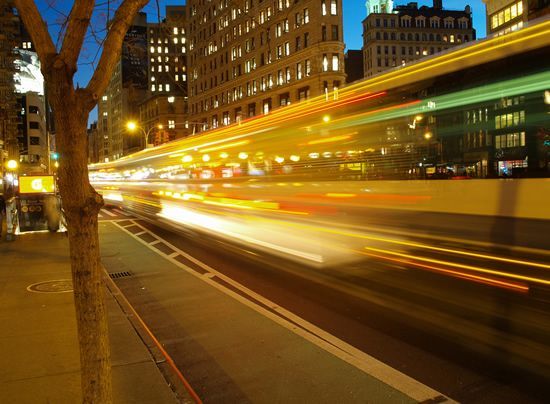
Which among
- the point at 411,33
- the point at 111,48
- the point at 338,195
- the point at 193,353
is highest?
the point at 411,33

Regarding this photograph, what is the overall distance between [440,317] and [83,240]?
5.20m

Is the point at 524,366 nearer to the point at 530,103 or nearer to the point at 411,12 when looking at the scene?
the point at 530,103

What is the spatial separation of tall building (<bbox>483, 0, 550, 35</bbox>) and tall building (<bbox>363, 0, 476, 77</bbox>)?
76666 millimetres

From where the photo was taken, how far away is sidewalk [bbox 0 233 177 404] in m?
4.58

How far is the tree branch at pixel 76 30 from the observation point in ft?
10.9

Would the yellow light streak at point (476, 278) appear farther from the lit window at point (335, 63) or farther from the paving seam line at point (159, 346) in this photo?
Answer: the lit window at point (335, 63)

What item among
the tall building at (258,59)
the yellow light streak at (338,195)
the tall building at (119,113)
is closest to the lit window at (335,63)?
the tall building at (258,59)

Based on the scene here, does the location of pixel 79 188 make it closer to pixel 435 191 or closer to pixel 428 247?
pixel 435 191

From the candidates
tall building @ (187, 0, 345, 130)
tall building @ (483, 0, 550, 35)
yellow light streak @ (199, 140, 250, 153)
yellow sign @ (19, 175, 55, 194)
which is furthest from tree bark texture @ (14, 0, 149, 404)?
tall building @ (187, 0, 345, 130)

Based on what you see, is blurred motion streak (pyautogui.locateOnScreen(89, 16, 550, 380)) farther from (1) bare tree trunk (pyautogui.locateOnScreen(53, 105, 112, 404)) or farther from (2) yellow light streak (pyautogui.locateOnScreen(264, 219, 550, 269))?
(1) bare tree trunk (pyautogui.locateOnScreen(53, 105, 112, 404))

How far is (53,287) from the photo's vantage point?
8.98 m

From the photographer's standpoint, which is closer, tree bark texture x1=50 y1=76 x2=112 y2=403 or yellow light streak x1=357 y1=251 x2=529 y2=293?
tree bark texture x1=50 y1=76 x2=112 y2=403

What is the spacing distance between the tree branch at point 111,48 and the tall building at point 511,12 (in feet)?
121

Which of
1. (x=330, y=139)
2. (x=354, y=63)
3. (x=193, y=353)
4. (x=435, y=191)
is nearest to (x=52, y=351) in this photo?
(x=193, y=353)
